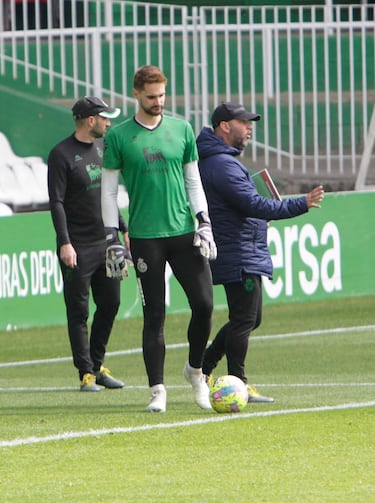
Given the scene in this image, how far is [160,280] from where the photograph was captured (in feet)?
28.7

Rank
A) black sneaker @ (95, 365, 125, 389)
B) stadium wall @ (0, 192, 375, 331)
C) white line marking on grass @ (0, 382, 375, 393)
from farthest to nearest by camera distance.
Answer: stadium wall @ (0, 192, 375, 331) → black sneaker @ (95, 365, 125, 389) → white line marking on grass @ (0, 382, 375, 393)

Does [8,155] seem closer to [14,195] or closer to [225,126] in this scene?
[14,195]

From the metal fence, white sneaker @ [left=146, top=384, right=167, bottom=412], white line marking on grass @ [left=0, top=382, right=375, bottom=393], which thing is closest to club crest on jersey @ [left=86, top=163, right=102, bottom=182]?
white line marking on grass @ [left=0, top=382, right=375, bottom=393]

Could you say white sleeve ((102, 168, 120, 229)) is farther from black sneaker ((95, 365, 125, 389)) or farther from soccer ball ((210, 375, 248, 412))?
black sneaker ((95, 365, 125, 389))

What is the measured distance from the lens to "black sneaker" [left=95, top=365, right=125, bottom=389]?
10398 millimetres

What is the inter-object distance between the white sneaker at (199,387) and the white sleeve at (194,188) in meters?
0.94

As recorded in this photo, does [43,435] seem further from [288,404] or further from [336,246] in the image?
[336,246]

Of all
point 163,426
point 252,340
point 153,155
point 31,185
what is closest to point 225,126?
point 153,155

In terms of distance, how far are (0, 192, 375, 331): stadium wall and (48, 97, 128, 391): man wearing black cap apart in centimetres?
400

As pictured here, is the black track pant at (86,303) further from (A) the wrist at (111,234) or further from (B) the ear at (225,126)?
(B) the ear at (225,126)

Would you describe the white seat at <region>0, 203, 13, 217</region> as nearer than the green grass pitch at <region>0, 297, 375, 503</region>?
No

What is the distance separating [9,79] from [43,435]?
37.5 feet

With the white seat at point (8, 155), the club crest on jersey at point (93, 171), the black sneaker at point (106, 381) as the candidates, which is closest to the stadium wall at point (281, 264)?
the white seat at point (8, 155)

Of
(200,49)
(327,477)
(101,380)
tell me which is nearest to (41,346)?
(101,380)
